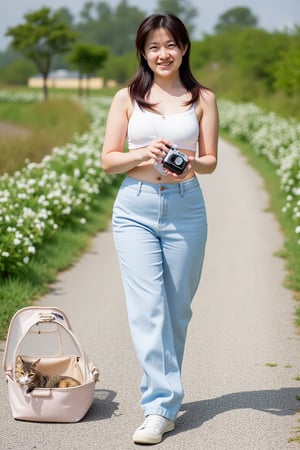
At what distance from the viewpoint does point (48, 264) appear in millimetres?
9359

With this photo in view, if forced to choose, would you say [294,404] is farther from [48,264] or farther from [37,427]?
[48,264]

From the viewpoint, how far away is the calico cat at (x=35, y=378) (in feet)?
15.9

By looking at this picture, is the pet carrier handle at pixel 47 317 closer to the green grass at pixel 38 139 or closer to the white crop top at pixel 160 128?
the white crop top at pixel 160 128

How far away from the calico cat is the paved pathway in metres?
0.21

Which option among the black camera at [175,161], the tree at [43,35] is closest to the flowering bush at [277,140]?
the black camera at [175,161]

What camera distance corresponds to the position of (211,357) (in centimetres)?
630

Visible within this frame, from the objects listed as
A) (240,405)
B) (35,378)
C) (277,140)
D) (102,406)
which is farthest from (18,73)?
(35,378)

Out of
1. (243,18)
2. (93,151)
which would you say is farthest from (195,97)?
(243,18)

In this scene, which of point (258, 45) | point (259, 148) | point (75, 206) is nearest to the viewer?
point (75, 206)

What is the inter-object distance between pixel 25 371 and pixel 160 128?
57.5 inches

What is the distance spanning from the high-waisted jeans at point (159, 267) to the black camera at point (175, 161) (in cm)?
26

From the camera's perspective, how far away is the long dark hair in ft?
15.1

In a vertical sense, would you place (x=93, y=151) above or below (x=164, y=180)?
below

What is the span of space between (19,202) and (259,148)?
544 inches
